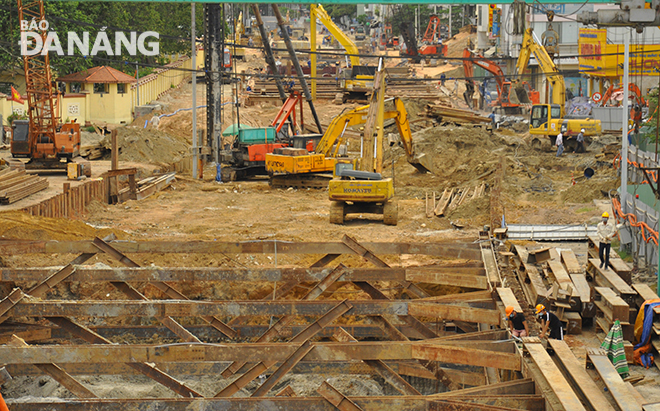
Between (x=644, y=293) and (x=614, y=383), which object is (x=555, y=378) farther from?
(x=644, y=293)

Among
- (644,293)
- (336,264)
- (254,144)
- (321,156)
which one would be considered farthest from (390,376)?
(254,144)

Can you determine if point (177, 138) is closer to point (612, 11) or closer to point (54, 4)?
point (54, 4)

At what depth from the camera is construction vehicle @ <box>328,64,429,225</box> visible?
1011 inches

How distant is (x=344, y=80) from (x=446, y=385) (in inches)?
1854

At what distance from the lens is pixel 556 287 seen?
15.9 meters

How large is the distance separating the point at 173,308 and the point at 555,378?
5.30 meters

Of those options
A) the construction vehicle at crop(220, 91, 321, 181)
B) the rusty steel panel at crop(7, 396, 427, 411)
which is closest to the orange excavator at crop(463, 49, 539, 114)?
the construction vehicle at crop(220, 91, 321, 181)

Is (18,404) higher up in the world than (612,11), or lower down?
lower down

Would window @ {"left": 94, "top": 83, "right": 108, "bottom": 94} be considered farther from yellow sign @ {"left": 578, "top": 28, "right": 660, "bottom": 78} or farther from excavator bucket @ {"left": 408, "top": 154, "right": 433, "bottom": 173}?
yellow sign @ {"left": 578, "top": 28, "right": 660, "bottom": 78}

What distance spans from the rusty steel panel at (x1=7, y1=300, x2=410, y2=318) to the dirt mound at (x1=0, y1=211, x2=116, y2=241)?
29.4ft

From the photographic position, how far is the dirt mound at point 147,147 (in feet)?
137

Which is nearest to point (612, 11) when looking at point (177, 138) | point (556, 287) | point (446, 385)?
point (556, 287)

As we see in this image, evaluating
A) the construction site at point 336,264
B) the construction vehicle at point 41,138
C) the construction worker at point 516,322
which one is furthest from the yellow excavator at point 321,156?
the construction worker at point 516,322

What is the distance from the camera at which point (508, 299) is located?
12.8m
